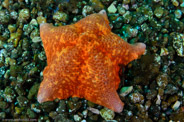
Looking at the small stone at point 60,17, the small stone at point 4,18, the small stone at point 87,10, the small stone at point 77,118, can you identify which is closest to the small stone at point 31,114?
the small stone at point 77,118

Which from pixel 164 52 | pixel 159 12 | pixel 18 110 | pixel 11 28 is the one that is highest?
pixel 159 12

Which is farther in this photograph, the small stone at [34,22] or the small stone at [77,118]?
the small stone at [34,22]

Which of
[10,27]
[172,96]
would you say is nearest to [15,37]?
[10,27]

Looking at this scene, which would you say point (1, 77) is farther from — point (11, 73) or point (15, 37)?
point (15, 37)

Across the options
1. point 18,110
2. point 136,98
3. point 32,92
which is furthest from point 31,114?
point 136,98

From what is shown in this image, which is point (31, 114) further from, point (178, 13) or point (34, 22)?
point (178, 13)

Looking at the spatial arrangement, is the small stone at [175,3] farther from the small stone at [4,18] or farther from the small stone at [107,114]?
the small stone at [4,18]
